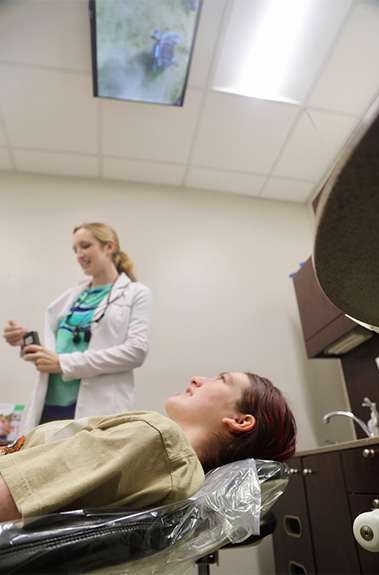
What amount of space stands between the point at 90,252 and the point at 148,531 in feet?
6.05

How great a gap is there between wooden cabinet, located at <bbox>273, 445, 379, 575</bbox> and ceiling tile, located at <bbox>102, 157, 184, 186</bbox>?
1.93 meters

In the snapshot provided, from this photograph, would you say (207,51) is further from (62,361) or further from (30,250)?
(62,361)

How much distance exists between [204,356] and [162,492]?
1729 mm

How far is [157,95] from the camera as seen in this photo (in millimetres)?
2211

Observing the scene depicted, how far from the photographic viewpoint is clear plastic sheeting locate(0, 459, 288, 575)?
0.50 metres

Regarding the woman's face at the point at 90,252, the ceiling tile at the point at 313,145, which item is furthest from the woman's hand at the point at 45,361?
the ceiling tile at the point at 313,145

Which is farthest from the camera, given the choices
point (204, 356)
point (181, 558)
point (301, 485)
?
point (204, 356)

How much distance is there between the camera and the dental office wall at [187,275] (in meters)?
2.29

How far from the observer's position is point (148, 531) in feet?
1.94

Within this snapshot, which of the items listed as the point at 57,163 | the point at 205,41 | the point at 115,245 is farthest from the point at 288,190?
the point at 57,163

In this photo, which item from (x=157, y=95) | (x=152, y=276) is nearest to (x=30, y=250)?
(x=152, y=276)

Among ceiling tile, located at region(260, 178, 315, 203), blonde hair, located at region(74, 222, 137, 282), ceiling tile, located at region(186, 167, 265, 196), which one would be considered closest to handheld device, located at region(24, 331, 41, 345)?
blonde hair, located at region(74, 222, 137, 282)

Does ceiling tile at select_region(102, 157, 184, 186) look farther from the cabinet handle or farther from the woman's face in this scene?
the cabinet handle

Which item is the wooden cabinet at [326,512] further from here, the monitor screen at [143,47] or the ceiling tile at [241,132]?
the monitor screen at [143,47]
